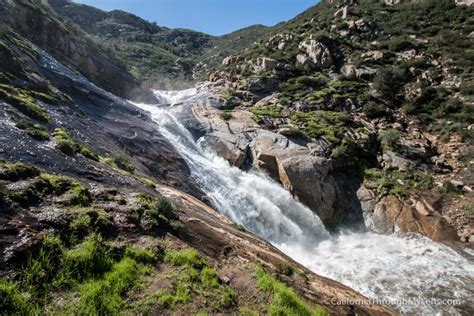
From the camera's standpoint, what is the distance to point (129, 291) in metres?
6.84

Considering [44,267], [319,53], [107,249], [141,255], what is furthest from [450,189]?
[319,53]

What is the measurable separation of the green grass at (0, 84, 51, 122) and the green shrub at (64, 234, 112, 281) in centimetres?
1095

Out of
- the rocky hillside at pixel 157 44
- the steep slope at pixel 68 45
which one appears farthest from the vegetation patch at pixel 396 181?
the rocky hillside at pixel 157 44

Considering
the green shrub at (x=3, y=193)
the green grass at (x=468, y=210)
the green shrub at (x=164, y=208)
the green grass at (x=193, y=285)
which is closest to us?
the green grass at (x=193, y=285)

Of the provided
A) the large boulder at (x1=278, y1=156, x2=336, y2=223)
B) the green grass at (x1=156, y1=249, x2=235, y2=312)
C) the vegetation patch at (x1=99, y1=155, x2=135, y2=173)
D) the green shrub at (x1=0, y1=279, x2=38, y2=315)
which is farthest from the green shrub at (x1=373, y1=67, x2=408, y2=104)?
the green shrub at (x1=0, y1=279, x2=38, y2=315)

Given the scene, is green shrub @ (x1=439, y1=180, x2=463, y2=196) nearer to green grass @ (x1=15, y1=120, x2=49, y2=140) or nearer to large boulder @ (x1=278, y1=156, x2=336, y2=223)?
large boulder @ (x1=278, y1=156, x2=336, y2=223)

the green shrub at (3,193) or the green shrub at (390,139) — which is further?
the green shrub at (390,139)

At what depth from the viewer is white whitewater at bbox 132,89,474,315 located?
13.4 metres

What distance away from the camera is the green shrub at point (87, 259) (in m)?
6.79

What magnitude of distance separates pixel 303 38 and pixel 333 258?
39522mm

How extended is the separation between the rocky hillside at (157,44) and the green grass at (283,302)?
5155 cm

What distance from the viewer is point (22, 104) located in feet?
51.3

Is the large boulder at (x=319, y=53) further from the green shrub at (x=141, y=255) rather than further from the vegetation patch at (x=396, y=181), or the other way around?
the green shrub at (x=141, y=255)

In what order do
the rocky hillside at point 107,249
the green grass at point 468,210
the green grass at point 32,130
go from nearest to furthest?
the rocky hillside at point 107,249 < the green grass at point 32,130 < the green grass at point 468,210
